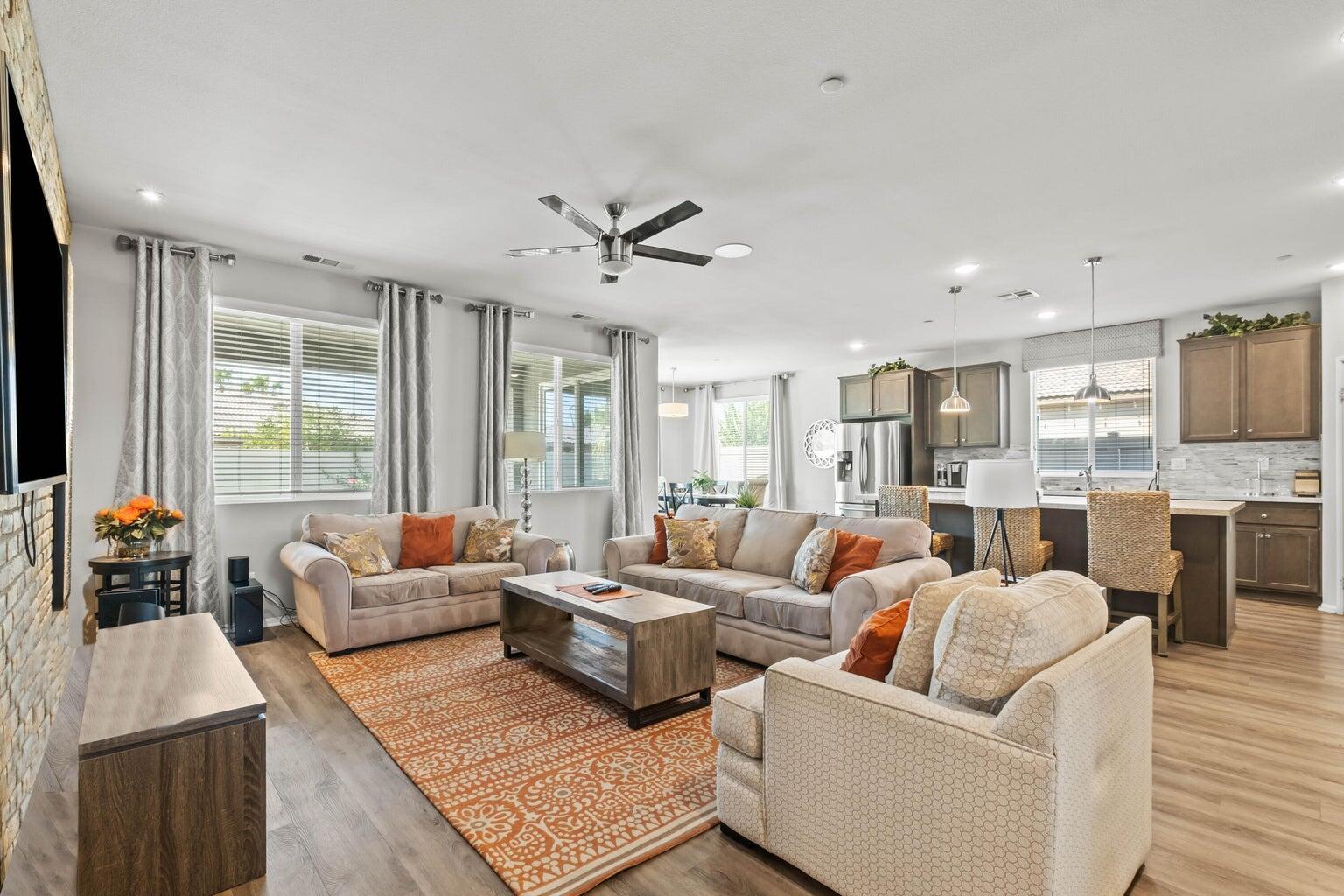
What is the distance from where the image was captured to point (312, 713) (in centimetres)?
317

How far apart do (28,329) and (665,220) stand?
236 centimetres

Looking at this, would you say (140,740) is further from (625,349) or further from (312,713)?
(625,349)

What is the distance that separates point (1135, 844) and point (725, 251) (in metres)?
3.66

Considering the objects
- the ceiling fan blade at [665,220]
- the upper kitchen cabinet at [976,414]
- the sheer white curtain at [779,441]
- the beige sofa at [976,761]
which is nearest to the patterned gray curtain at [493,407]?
the ceiling fan blade at [665,220]

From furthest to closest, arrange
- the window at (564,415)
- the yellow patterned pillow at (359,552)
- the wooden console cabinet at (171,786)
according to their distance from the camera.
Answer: the window at (564,415) → the yellow patterned pillow at (359,552) → the wooden console cabinet at (171,786)

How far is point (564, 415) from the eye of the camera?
685 cm

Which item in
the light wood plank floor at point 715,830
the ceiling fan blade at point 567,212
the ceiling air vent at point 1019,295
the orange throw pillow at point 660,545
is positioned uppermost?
the ceiling air vent at point 1019,295

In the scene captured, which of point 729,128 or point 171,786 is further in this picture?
point 729,128

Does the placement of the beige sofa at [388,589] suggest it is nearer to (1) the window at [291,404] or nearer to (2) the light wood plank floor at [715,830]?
(1) the window at [291,404]

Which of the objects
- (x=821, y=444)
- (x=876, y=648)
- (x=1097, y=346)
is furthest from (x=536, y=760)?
(x=821, y=444)

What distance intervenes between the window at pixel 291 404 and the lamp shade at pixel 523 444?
109cm

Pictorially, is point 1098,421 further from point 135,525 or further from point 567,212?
point 135,525

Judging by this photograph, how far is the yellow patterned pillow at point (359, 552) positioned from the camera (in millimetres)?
4375

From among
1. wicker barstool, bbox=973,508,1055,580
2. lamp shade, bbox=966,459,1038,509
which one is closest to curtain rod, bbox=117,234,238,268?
lamp shade, bbox=966,459,1038,509
